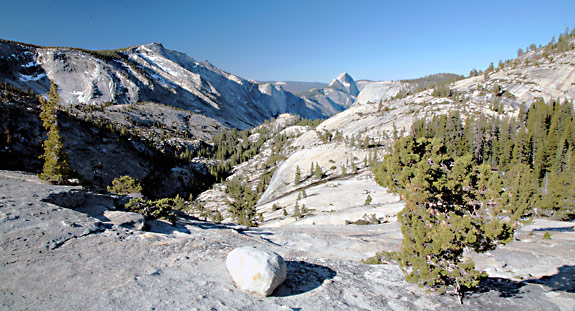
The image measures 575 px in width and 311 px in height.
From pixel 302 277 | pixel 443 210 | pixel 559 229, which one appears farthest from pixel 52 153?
pixel 559 229

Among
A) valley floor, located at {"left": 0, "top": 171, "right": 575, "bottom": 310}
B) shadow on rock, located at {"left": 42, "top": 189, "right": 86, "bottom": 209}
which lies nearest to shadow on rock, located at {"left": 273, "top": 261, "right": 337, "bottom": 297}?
valley floor, located at {"left": 0, "top": 171, "right": 575, "bottom": 310}

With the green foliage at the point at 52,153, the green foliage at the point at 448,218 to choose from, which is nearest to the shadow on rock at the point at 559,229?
the green foliage at the point at 448,218

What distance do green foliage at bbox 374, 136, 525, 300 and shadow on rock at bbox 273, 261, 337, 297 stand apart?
4729mm

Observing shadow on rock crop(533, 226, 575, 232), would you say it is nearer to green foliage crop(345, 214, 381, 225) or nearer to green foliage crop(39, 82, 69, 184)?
green foliage crop(345, 214, 381, 225)

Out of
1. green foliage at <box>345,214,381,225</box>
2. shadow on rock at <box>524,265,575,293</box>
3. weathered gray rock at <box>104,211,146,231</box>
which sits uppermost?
weathered gray rock at <box>104,211,146,231</box>

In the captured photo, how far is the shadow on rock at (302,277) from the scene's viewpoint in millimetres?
13923

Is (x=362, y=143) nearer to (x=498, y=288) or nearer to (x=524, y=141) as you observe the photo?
(x=524, y=141)

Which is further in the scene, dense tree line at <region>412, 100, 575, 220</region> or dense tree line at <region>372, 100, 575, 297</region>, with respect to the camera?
dense tree line at <region>412, 100, 575, 220</region>

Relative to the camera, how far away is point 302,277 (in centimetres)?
1580

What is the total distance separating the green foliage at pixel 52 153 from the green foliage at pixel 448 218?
101 ft

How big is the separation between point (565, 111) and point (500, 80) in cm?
8728

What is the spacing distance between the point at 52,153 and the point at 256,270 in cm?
2545

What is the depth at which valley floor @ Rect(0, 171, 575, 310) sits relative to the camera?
11203 millimetres

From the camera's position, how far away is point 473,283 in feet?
40.8
